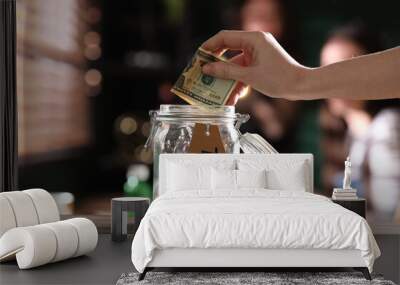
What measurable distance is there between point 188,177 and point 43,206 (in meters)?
1.19

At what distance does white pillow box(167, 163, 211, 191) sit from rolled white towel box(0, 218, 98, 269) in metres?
1.02

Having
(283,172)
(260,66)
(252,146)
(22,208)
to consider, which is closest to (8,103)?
(22,208)

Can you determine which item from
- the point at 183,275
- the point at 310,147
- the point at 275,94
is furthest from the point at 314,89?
the point at 310,147

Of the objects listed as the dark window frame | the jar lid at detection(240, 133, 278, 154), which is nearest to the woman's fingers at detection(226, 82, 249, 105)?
the jar lid at detection(240, 133, 278, 154)

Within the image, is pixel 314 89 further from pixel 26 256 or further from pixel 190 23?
pixel 190 23

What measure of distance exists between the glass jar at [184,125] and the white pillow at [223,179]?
0.32 metres

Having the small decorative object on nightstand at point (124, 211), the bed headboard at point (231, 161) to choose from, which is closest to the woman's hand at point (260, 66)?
the bed headboard at point (231, 161)

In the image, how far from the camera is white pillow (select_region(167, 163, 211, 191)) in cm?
571

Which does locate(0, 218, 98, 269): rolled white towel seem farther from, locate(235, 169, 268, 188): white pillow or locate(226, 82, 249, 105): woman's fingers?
locate(226, 82, 249, 105): woman's fingers

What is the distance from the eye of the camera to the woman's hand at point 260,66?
1937 mm

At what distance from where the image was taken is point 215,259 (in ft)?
14.4

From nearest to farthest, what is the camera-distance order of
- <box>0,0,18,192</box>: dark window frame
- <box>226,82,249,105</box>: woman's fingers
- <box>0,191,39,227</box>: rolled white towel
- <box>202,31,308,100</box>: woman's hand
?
1. <box>202,31,308,100</box>: woman's hand
2. <box>226,82,249,105</box>: woman's fingers
3. <box>0,191,39,227</box>: rolled white towel
4. <box>0,0,18,192</box>: dark window frame

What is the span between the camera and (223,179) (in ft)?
18.5

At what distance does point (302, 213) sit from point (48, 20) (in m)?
3.81
